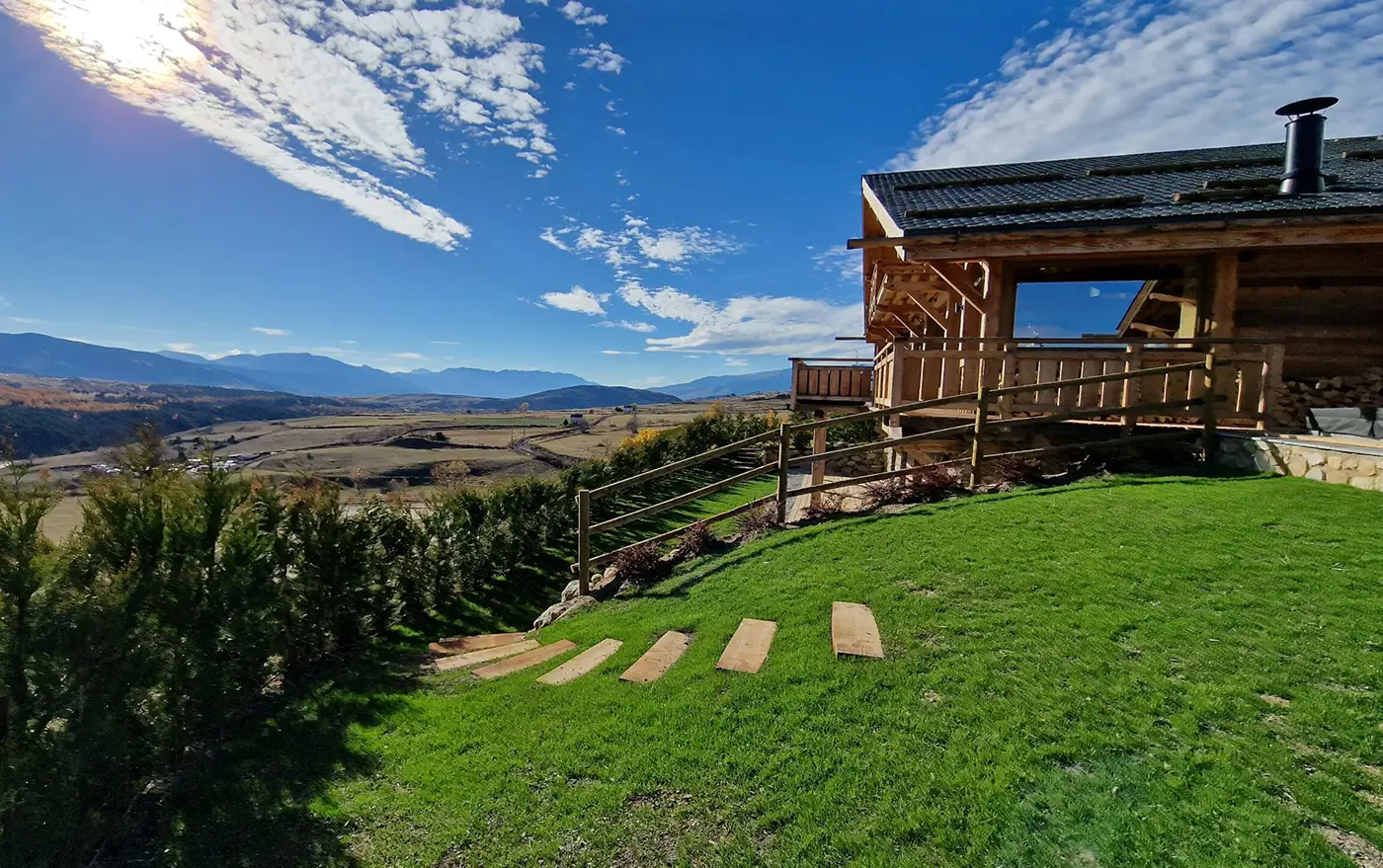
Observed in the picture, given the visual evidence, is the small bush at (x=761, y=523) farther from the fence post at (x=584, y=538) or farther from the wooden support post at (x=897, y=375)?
the wooden support post at (x=897, y=375)

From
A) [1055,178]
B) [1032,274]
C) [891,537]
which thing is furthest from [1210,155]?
[891,537]

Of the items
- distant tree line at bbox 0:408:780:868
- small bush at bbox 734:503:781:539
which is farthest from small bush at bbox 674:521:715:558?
distant tree line at bbox 0:408:780:868

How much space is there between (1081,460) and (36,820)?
10.5 m

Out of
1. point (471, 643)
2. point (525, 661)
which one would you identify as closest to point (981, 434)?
point (525, 661)

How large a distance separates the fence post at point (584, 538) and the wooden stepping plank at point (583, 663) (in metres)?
1.92

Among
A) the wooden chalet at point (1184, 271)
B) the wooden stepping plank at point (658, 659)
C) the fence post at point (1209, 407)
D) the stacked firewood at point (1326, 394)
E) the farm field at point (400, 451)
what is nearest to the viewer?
the wooden stepping plank at point (658, 659)

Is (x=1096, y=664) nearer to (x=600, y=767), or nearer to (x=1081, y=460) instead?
(x=600, y=767)

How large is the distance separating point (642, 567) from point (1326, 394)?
10.4 metres

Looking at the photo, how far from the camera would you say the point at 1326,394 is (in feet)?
27.0

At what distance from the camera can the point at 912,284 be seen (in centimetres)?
1248

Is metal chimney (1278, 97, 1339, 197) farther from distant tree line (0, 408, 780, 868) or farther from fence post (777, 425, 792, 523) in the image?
distant tree line (0, 408, 780, 868)

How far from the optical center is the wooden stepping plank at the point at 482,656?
19.4ft

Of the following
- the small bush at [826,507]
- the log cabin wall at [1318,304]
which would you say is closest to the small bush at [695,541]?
the small bush at [826,507]

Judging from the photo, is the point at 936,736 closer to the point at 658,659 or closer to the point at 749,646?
the point at 749,646
